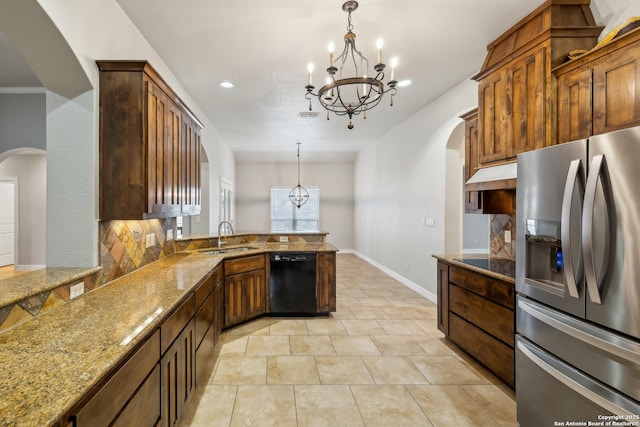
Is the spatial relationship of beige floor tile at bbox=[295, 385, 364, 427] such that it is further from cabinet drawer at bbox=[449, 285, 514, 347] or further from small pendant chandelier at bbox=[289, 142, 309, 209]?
small pendant chandelier at bbox=[289, 142, 309, 209]

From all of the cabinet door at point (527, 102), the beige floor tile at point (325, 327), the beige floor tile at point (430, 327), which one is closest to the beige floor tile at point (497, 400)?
the beige floor tile at point (430, 327)

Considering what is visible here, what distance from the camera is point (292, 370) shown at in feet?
9.29

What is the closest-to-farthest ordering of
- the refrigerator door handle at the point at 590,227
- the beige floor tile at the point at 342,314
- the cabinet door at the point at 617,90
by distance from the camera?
1. the refrigerator door handle at the point at 590,227
2. the cabinet door at the point at 617,90
3. the beige floor tile at the point at 342,314

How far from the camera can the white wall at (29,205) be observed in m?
6.88

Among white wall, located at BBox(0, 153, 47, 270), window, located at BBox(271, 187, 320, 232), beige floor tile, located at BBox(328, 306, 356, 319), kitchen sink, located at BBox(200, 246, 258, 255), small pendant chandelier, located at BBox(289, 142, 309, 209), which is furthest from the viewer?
window, located at BBox(271, 187, 320, 232)

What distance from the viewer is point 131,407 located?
4.33 ft

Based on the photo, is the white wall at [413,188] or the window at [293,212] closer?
the white wall at [413,188]

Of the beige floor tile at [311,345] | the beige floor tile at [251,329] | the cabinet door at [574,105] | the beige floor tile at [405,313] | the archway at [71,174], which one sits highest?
the cabinet door at [574,105]

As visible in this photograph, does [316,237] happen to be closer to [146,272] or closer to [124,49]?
[146,272]

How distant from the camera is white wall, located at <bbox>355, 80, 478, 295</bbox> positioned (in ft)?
15.4

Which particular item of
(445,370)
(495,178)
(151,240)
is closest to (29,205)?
(151,240)

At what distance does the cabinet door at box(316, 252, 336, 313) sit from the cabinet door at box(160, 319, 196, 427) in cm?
208

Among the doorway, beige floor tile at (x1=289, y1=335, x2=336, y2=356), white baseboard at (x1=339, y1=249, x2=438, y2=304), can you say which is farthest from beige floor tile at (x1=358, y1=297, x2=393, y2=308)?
the doorway

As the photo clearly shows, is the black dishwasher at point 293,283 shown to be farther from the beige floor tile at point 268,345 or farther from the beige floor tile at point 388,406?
the beige floor tile at point 388,406
